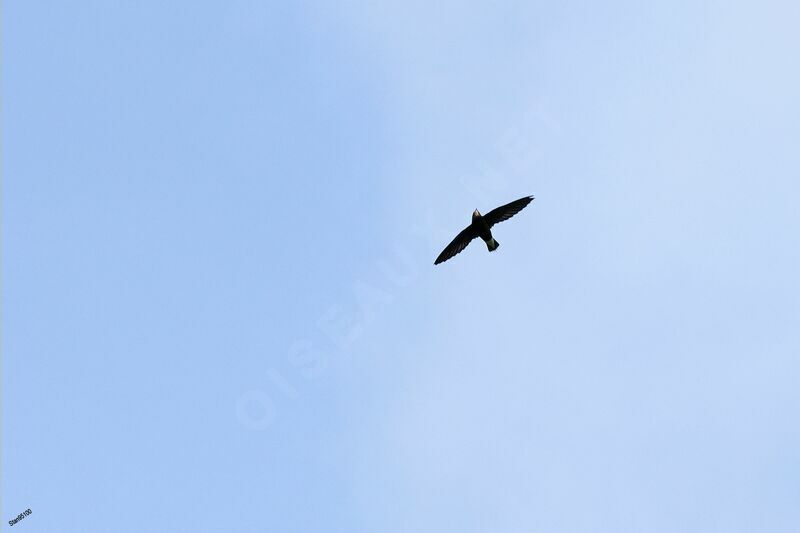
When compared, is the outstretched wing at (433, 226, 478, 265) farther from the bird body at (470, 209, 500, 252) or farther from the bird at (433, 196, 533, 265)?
the bird body at (470, 209, 500, 252)

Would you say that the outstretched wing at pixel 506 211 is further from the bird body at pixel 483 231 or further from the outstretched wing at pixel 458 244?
the outstretched wing at pixel 458 244

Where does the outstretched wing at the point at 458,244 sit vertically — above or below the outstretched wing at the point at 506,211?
above

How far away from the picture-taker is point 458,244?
48094mm

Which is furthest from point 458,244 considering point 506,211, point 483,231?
point 506,211

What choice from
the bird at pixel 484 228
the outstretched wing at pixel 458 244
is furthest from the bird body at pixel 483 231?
the outstretched wing at pixel 458 244

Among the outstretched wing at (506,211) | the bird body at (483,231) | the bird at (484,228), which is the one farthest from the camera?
the bird body at (483,231)

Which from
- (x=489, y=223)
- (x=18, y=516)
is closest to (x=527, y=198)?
(x=489, y=223)

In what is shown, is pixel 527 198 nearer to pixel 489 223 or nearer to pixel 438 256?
pixel 489 223

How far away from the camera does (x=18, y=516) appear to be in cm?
5491

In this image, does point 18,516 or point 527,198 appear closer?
point 527,198

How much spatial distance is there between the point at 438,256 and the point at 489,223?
11.1 ft

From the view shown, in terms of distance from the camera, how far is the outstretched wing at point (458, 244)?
47.6 m

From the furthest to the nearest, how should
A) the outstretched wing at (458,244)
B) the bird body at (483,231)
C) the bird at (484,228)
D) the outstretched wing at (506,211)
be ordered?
the outstretched wing at (458,244)
the bird body at (483,231)
the bird at (484,228)
the outstretched wing at (506,211)

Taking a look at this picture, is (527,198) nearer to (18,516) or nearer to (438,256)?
(438,256)
